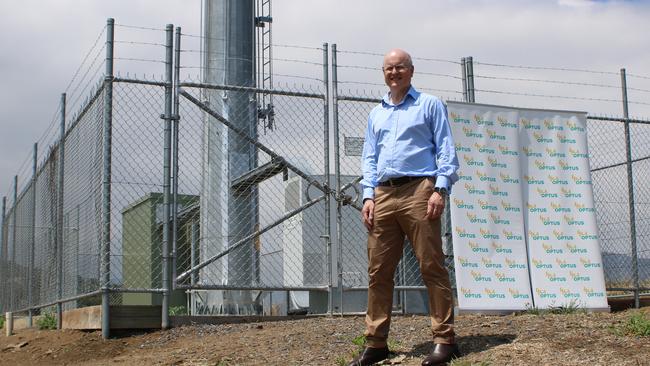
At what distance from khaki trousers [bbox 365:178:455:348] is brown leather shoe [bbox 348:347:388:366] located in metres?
A: 0.03

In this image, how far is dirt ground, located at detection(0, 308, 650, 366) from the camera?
5352mm

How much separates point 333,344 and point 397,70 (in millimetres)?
2163

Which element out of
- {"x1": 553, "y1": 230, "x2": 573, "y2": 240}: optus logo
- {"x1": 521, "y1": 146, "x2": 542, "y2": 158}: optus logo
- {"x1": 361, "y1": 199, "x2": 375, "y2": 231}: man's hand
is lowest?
{"x1": 553, "y1": 230, "x2": 573, "y2": 240}: optus logo

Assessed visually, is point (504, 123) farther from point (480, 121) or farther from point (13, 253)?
point (13, 253)

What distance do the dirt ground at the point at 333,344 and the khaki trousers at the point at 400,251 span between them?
259 millimetres

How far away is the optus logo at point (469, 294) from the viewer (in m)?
7.53

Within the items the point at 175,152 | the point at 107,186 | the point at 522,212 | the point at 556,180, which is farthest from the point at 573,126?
the point at 107,186

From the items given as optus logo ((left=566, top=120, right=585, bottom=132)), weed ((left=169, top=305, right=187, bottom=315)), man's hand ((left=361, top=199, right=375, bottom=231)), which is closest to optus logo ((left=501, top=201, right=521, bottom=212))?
optus logo ((left=566, top=120, right=585, bottom=132))

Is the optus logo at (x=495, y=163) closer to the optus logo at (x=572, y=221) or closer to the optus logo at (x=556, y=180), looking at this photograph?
the optus logo at (x=556, y=180)

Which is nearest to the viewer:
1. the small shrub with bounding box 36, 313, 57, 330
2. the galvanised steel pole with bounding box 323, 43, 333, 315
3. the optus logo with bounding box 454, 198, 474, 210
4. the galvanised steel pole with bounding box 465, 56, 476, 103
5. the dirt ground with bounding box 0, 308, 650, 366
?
the dirt ground with bounding box 0, 308, 650, 366

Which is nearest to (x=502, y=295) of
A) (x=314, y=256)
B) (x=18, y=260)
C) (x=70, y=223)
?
(x=314, y=256)

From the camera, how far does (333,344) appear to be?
6.38 metres

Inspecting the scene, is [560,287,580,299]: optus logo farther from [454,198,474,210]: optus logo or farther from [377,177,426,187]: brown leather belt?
[377,177,426,187]: brown leather belt

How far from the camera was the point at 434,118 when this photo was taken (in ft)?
18.2
